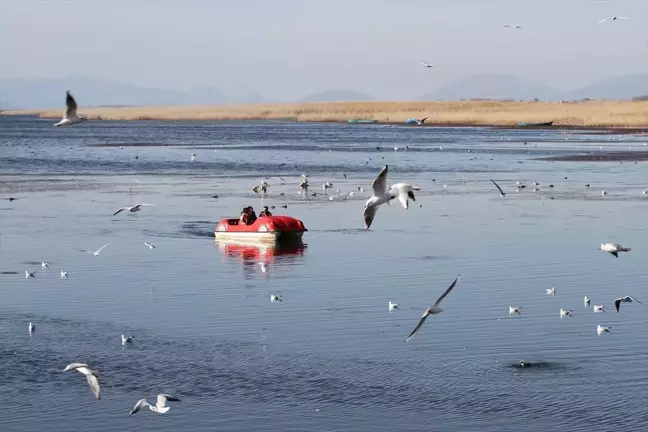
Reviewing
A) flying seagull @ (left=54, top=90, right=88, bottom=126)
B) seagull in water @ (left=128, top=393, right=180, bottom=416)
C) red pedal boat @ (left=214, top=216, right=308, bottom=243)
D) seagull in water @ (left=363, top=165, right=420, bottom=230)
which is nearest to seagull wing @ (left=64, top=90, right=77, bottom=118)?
flying seagull @ (left=54, top=90, right=88, bottom=126)

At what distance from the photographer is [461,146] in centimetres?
10712

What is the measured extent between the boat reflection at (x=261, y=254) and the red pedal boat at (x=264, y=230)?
0.16 metres

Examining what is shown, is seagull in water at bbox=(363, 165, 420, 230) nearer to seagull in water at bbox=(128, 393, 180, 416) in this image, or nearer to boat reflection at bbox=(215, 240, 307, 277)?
seagull in water at bbox=(128, 393, 180, 416)

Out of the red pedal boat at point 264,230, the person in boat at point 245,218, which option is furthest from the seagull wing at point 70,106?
the person in boat at point 245,218

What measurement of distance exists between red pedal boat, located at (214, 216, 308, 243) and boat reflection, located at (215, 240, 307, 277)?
0.53 ft

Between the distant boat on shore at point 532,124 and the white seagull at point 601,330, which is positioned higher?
the distant boat on shore at point 532,124

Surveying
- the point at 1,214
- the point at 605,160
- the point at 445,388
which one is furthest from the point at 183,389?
the point at 605,160

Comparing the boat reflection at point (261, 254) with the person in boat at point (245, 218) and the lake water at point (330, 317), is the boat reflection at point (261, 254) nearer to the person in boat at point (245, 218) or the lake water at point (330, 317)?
the lake water at point (330, 317)

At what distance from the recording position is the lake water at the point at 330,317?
18844 mm

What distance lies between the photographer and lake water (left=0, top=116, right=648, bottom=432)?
1884 cm

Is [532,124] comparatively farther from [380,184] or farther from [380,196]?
[380,184]

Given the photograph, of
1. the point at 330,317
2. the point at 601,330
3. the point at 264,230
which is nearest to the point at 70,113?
the point at 330,317

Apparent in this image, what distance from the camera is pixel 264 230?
3688cm

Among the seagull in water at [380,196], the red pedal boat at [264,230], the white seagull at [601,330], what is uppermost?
the seagull in water at [380,196]
